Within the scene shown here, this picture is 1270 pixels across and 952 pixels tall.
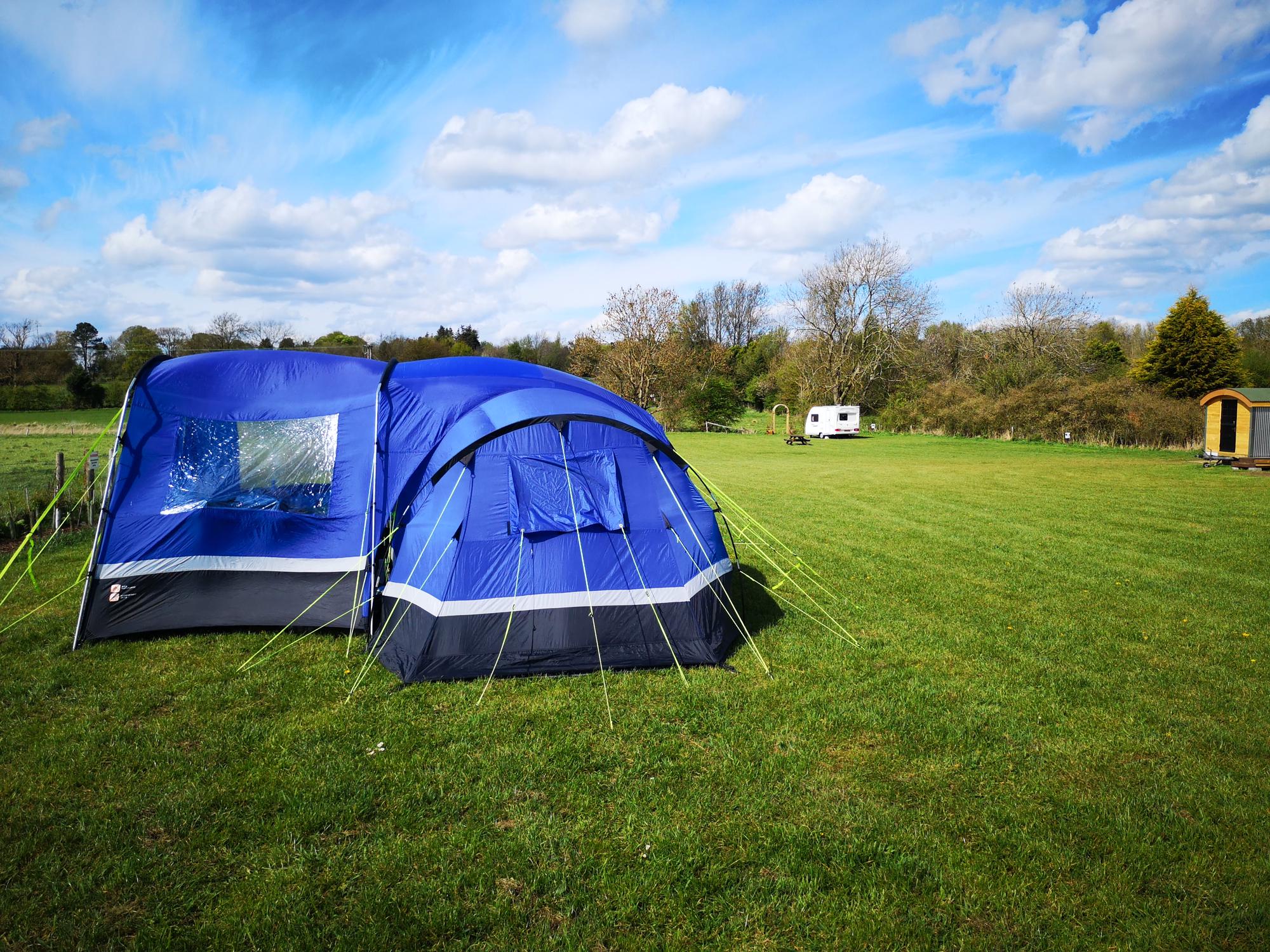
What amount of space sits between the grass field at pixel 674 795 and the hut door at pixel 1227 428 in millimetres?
15559

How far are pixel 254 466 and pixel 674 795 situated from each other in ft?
14.8

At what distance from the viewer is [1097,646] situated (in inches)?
221

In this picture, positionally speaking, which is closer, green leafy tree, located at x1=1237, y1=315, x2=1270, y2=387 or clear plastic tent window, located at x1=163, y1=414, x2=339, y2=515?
clear plastic tent window, located at x1=163, y1=414, x2=339, y2=515

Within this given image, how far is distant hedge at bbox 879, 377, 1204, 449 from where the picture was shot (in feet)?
77.4

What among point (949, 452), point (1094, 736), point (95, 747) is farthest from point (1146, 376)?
point (95, 747)

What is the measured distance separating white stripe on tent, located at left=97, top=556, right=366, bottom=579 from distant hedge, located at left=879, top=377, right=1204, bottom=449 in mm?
26534

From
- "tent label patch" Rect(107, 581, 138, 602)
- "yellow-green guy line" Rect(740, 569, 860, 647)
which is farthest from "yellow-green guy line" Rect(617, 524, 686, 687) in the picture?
"tent label patch" Rect(107, 581, 138, 602)

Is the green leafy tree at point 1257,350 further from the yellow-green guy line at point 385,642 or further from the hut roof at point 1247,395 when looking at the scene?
the yellow-green guy line at point 385,642

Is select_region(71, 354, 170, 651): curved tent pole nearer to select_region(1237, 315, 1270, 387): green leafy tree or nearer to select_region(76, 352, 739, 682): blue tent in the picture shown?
select_region(76, 352, 739, 682): blue tent

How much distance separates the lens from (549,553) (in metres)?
5.12

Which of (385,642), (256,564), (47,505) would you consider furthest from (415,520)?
(47,505)

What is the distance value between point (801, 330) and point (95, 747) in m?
43.8

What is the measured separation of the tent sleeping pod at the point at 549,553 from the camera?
496 centimetres

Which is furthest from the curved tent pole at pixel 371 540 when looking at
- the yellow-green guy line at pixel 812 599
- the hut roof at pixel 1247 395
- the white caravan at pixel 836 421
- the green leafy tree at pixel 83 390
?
the green leafy tree at pixel 83 390
